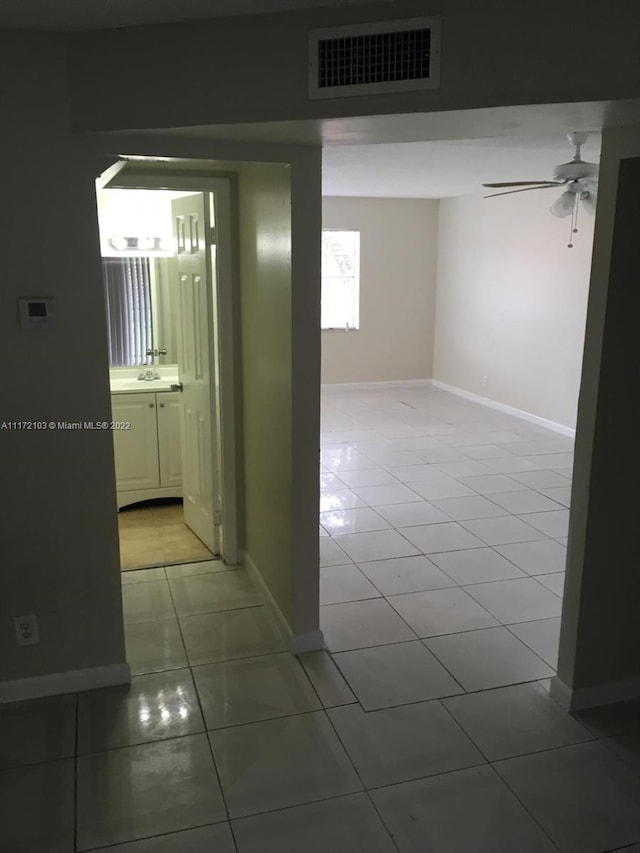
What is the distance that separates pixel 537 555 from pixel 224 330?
7.09 ft

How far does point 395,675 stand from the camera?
2.84 metres

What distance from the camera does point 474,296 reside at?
27.5ft

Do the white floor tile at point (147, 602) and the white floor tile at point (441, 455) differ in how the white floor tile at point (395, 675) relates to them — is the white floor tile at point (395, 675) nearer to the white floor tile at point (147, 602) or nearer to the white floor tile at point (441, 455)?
the white floor tile at point (147, 602)

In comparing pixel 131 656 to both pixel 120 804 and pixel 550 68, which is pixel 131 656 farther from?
pixel 550 68

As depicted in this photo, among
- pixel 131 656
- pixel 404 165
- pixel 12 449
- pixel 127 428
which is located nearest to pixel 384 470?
pixel 127 428

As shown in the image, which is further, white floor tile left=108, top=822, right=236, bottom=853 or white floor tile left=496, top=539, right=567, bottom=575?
white floor tile left=496, top=539, right=567, bottom=575

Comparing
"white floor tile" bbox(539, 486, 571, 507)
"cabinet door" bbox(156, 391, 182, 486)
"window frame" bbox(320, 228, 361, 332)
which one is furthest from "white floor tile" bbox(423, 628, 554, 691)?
"window frame" bbox(320, 228, 361, 332)

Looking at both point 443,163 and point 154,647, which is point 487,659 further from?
point 443,163

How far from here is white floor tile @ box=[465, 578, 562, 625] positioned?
3338 millimetres

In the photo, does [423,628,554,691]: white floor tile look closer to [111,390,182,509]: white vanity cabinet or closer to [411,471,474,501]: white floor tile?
[411,471,474,501]: white floor tile

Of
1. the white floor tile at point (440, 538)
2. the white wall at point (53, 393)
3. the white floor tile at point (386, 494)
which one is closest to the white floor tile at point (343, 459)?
the white floor tile at point (386, 494)

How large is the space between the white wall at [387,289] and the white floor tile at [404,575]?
5.23 metres

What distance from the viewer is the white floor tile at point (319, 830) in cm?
200

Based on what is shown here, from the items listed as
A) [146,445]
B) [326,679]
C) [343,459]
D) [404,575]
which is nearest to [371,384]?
[343,459]
